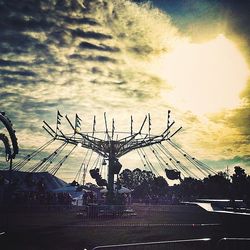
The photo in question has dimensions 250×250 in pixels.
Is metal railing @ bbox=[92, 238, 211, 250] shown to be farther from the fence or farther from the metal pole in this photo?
the metal pole

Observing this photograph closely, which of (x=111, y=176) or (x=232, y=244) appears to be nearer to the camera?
(x=232, y=244)

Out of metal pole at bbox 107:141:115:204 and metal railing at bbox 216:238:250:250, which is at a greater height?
metal pole at bbox 107:141:115:204

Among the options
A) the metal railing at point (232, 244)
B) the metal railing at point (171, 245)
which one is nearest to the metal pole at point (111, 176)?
the metal railing at point (171, 245)

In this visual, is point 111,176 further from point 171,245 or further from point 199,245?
point 199,245

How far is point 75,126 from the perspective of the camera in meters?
32.5

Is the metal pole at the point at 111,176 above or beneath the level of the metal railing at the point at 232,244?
above

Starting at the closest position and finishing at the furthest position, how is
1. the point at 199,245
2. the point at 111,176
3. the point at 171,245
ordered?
the point at 199,245, the point at 171,245, the point at 111,176

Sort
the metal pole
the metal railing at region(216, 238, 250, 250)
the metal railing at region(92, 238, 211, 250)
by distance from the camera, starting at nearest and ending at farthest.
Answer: the metal railing at region(92, 238, 211, 250)
the metal railing at region(216, 238, 250, 250)
the metal pole

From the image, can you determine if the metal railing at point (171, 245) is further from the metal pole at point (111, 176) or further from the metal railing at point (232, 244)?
the metal pole at point (111, 176)

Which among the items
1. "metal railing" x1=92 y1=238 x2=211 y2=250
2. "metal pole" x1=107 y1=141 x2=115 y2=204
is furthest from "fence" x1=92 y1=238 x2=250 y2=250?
"metal pole" x1=107 y1=141 x2=115 y2=204

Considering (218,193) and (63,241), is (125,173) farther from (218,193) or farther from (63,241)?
(63,241)

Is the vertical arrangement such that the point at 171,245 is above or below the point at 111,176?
below

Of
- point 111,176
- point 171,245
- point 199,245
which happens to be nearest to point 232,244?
point 199,245

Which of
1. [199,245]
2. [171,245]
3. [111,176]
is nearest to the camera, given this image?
[199,245]
